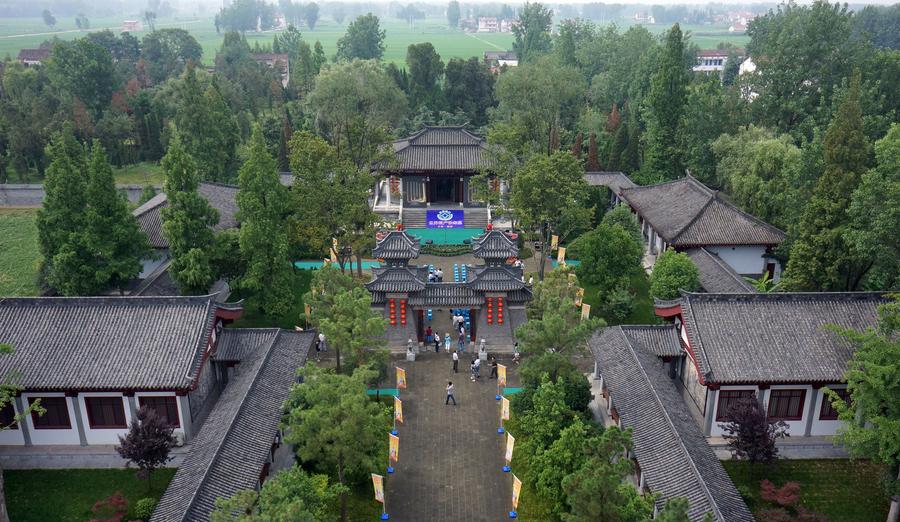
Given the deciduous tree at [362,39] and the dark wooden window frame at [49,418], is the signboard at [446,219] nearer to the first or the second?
the dark wooden window frame at [49,418]

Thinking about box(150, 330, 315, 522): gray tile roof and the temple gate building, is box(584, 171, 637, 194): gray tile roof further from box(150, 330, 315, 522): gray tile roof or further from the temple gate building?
box(150, 330, 315, 522): gray tile roof

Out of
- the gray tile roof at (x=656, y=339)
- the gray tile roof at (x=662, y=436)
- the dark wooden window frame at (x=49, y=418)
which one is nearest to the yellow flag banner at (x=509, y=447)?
the gray tile roof at (x=662, y=436)

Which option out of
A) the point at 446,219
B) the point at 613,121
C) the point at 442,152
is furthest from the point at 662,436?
the point at 613,121

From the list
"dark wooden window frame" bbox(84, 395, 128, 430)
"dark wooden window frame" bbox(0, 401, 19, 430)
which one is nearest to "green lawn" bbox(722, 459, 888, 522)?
"dark wooden window frame" bbox(84, 395, 128, 430)

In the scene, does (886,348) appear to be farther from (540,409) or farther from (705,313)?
(540,409)

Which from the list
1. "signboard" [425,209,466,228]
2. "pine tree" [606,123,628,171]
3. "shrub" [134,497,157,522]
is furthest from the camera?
"pine tree" [606,123,628,171]

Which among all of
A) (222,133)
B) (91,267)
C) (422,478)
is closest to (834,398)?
(422,478)
